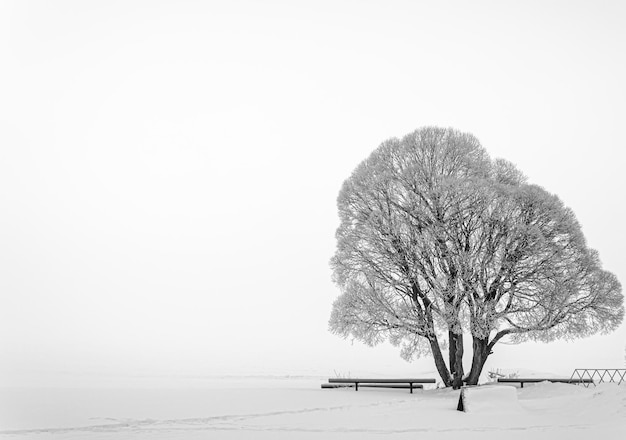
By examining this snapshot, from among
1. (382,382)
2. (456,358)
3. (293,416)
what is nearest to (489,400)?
(293,416)

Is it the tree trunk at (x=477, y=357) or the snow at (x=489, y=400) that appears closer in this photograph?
the snow at (x=489, y=400)

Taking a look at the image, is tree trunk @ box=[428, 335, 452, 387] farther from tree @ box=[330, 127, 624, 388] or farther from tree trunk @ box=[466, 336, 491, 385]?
tree trunk @ box=[466, 336, 491, 385]

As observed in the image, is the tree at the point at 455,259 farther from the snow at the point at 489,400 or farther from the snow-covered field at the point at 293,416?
the snow at the point at 489,400

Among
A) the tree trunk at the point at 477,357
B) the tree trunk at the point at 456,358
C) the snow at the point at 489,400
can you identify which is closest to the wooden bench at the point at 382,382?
the tree trunk at the point at 456,358

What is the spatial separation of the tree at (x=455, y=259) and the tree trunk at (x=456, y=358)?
0.19ft

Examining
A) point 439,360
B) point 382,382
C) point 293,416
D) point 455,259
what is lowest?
point 293,416

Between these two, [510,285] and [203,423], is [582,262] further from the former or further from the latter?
[203,423]

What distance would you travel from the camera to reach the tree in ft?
90.2

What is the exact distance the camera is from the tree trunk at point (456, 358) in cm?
2900

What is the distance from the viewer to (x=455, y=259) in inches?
1105

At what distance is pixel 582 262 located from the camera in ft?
90.3

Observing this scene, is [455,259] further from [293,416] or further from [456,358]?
[293,416]

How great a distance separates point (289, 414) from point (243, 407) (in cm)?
269

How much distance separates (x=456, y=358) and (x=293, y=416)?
46.3ft
